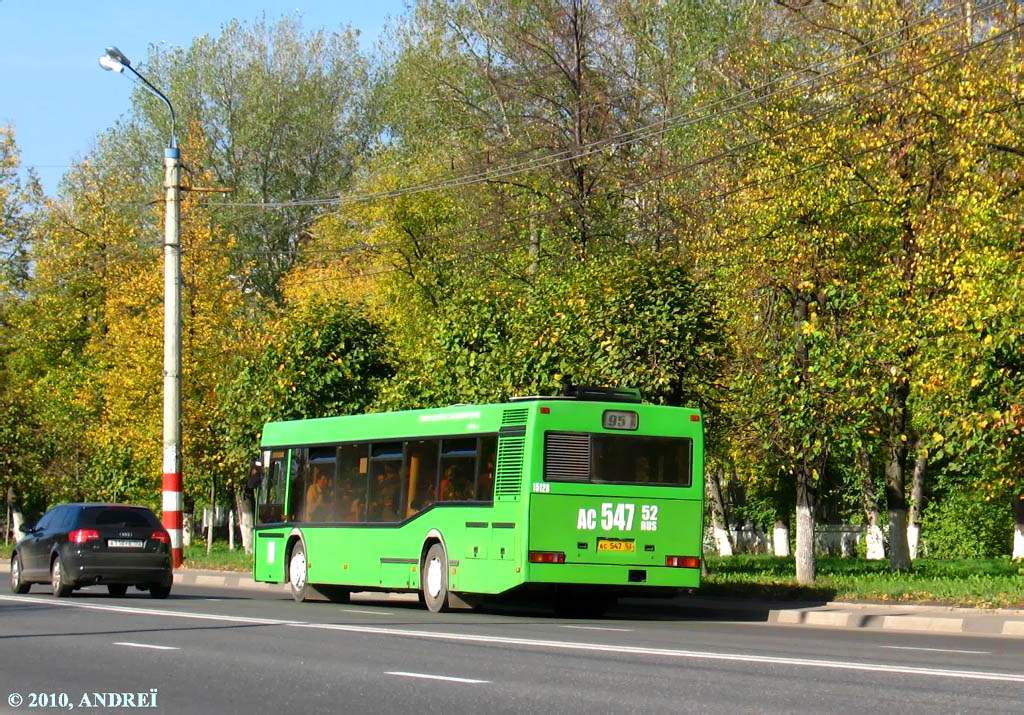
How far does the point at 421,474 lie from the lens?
24.3m

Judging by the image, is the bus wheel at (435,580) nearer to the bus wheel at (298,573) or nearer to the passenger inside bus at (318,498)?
the passenger inside bus at (318,498)

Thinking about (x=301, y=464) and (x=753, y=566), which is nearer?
(x=301, y=464)

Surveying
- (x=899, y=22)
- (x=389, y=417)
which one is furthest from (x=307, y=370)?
(x=899, y=22)

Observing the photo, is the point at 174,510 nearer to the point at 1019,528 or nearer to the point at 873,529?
the point at 873,529

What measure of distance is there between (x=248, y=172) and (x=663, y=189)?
24.5m

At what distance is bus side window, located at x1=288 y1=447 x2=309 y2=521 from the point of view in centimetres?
2789

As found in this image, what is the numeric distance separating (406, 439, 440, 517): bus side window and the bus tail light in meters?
3.68

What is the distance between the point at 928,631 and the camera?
2086 centimetres

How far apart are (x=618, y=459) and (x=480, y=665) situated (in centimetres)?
966

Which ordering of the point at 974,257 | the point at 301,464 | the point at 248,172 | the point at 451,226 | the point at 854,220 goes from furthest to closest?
the point at 248,172
the point at 451,226
the point at 854,220
the point at 301,464
the point at 974,257

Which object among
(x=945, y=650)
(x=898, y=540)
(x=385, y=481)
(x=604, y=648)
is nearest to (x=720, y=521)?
(x=898, y=540)

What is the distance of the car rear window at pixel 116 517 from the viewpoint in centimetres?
2523

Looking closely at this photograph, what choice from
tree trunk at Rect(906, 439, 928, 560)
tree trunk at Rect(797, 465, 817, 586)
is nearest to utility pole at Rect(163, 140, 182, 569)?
tree trunk at Rect(797, 465, 817, 586)

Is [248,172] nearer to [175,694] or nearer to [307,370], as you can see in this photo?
[307,370]
